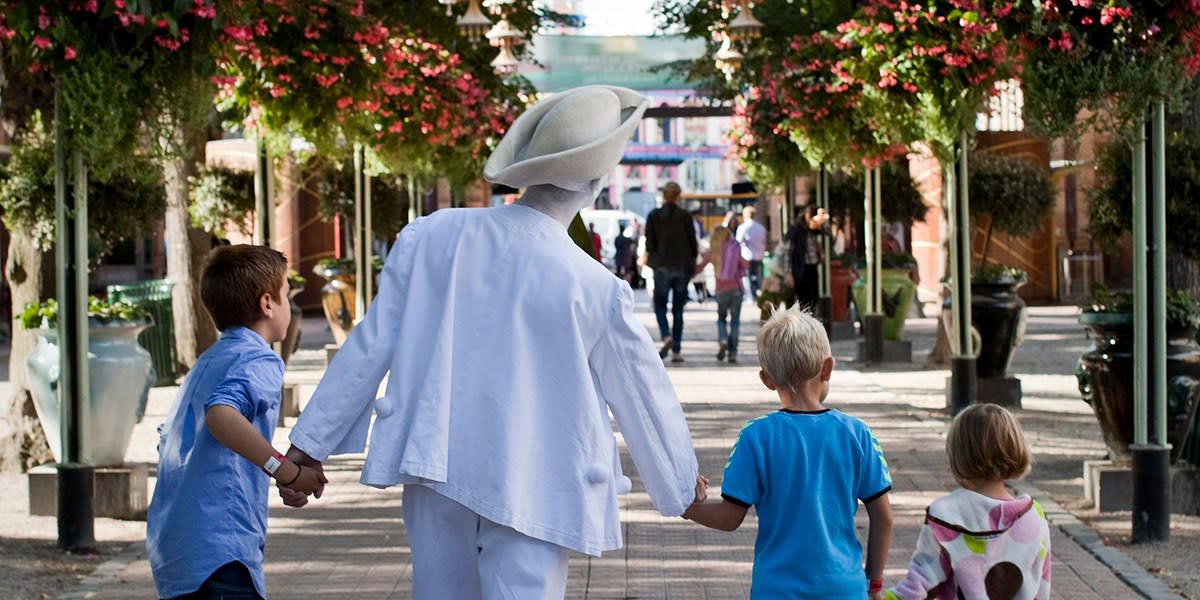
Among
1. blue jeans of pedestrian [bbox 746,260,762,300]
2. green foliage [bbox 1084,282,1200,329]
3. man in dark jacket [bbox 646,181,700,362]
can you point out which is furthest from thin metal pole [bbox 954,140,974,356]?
blue jeans of pedestrian [bbox 746,260,762,300]

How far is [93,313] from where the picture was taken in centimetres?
938

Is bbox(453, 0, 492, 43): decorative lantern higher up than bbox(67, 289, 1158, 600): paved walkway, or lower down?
higher up

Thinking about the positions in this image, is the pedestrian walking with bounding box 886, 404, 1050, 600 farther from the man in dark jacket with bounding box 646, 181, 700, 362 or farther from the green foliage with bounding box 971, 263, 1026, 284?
the man in dark jacket with bounding box 646, 181, 700, 362

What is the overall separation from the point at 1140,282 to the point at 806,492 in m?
4.69

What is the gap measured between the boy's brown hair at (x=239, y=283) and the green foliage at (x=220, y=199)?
13565 millimetres

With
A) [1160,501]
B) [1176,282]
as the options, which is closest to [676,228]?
[1176,282]

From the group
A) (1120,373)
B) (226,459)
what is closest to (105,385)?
(1120,373)

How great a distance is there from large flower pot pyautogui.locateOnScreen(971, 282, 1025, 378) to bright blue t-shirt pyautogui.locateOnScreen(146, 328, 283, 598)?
1011cm

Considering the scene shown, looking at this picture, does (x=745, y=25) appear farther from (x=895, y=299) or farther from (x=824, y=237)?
(x=824, y=237)

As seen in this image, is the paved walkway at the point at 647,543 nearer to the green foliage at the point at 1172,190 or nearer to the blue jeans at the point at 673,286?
the green foliage at the point at 1172,190

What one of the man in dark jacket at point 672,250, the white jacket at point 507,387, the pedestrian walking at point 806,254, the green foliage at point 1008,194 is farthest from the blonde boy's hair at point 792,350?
the pedestrian walking at point 806,254

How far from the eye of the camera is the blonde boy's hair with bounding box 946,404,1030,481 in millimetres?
4035

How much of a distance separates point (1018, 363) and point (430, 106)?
6335mm

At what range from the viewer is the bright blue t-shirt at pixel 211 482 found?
4090mm
